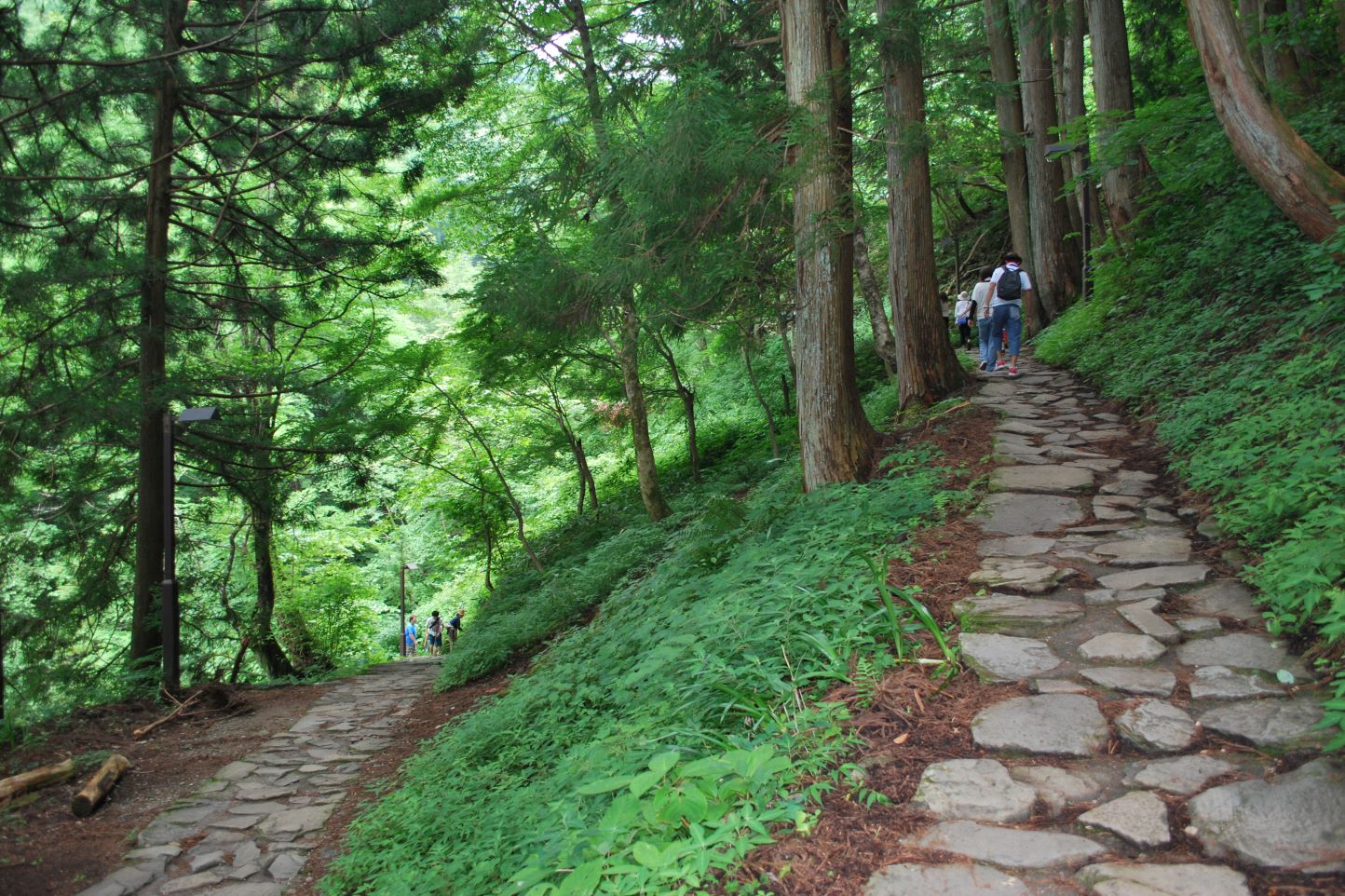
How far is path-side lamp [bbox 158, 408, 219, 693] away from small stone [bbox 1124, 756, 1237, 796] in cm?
805

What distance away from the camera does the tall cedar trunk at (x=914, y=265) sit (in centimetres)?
724

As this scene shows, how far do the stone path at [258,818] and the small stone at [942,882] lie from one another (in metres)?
3.57

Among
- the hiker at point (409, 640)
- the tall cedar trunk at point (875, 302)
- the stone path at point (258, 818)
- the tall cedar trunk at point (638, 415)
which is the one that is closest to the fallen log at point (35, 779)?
the stone path at point (258, 818)

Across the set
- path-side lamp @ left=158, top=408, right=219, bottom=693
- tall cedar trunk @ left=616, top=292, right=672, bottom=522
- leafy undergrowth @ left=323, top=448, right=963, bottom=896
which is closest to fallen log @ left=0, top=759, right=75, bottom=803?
path-side lamp @ left=158, top=408, right=219, bottom=693

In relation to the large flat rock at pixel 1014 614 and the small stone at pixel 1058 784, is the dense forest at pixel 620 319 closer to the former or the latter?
the large flat rock at pixel 1014 614

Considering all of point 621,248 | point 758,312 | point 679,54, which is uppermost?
point 679,54

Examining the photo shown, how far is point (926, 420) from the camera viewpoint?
719 cm

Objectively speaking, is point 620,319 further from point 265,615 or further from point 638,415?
point 265,615

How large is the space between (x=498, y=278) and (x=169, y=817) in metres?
5.37

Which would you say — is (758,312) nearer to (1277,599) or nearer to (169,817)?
(1277,599)

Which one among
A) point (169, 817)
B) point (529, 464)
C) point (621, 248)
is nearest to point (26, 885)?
point (169, 817)

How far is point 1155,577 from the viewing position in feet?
12.6

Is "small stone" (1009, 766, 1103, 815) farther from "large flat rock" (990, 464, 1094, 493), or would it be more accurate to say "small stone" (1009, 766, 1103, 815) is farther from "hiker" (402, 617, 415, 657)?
"hiker" (402, 617, 415, 657)

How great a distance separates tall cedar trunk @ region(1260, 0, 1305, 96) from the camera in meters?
7.75
